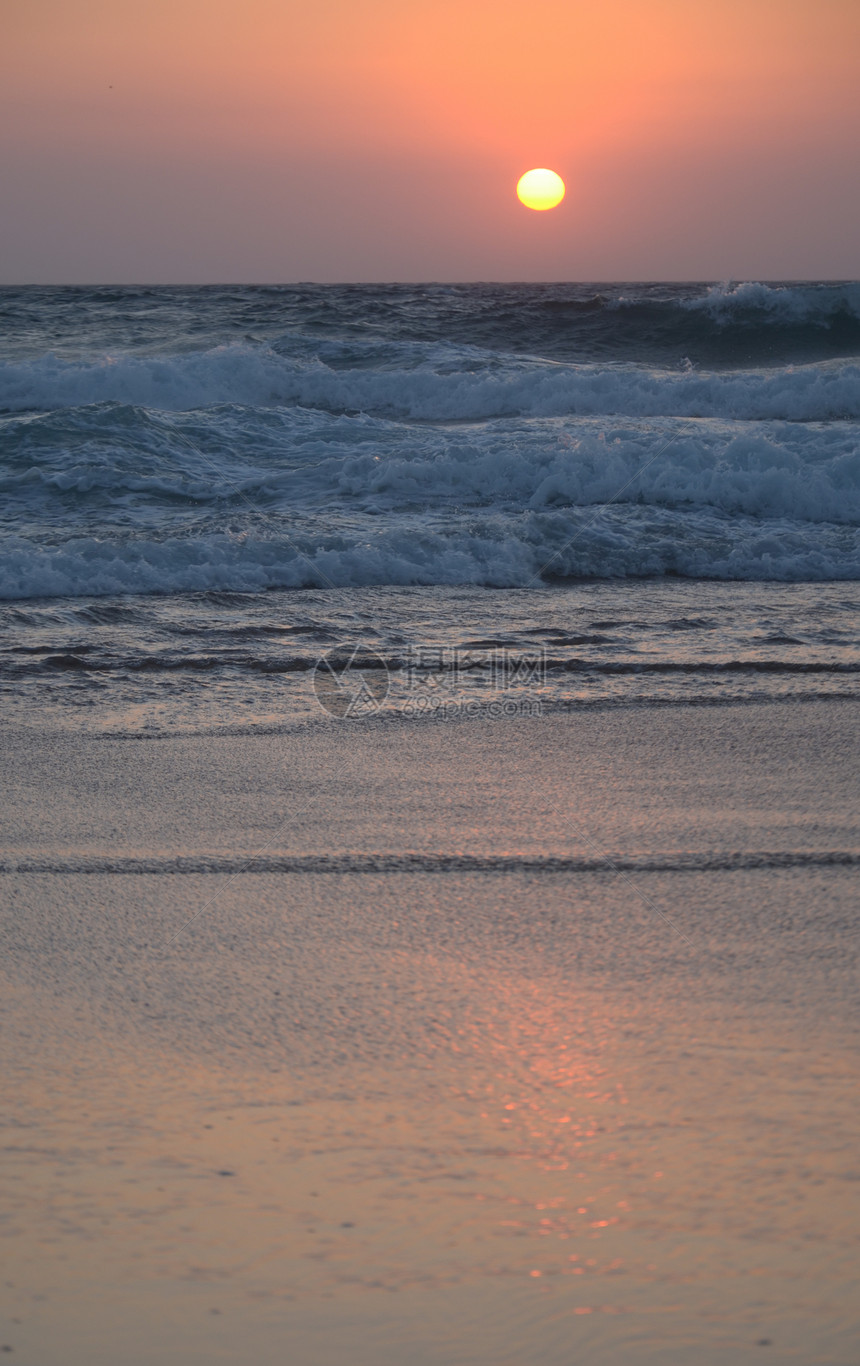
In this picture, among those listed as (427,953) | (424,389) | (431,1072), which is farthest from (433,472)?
(431,1072)

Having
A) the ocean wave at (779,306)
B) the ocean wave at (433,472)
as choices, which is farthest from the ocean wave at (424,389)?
the ocean wave at (779,306)

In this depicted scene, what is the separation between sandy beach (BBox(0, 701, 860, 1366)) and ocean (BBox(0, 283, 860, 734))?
1244 millimetres

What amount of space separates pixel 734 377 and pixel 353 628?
10.7 metres

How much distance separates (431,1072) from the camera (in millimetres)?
1731

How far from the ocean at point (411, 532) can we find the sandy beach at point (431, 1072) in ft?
4.08

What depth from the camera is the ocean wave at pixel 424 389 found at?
13.1 metres

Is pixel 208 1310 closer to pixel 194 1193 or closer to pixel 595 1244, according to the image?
pixel 194 1193

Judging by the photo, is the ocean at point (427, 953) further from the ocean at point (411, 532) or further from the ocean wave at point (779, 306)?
the ocean wave at point (779, 306)

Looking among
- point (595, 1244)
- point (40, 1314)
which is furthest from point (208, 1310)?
point (595, 1244)

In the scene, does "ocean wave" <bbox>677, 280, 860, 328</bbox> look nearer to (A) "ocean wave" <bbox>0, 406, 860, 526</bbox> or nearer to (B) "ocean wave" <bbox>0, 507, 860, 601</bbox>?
(A) "ocean wave" <bbox>0, 406, 860, 526</bbox>

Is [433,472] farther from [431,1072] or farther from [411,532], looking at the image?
[431,1072]

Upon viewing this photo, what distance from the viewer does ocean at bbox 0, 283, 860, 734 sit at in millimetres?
4504

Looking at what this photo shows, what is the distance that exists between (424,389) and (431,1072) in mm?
13702

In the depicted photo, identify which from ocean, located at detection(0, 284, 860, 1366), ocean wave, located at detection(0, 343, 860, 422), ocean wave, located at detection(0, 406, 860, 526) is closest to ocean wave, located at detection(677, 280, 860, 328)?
ocean wave, located at detection(0, 343, 860, 422)
